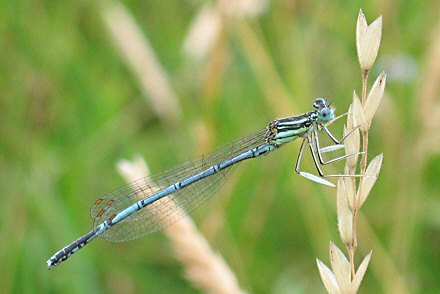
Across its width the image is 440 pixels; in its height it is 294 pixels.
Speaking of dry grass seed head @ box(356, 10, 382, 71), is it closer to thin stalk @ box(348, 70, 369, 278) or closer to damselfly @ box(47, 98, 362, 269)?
thin stalk @ box(348, 70, 369, 278)

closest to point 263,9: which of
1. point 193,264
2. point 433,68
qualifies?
point 433,68

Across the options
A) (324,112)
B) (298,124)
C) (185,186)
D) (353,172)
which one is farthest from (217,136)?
(353,172)

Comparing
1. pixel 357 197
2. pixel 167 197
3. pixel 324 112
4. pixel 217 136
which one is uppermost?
pixel 217 136

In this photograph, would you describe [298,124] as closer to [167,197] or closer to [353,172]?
[167,197]

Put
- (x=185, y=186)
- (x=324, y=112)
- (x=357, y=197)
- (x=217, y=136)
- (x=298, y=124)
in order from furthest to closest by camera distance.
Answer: (x=217, y=136) → (x=185, y=186) → (x=298, y=124) → (x=324, y=112) → (x=357, y=197)

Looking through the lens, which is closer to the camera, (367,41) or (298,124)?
(367,41)

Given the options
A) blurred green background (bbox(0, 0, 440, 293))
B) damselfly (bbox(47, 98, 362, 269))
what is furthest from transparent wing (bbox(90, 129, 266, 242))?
blurred green background (bbox(0, 0, 440, 293))
